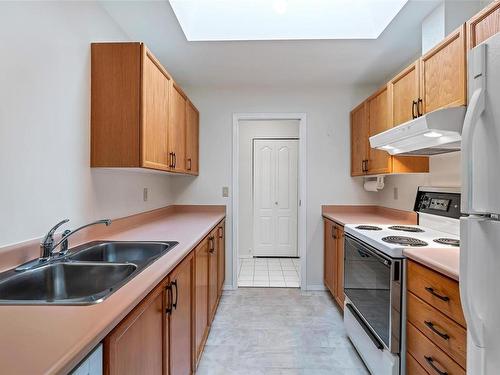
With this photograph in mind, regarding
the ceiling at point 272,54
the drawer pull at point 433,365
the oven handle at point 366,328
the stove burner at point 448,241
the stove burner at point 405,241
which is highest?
A: the ceiling at point 272,54

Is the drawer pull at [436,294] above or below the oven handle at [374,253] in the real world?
below

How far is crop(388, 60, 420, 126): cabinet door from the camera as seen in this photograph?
1994 millimetres

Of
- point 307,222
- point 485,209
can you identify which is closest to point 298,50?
point 307,222

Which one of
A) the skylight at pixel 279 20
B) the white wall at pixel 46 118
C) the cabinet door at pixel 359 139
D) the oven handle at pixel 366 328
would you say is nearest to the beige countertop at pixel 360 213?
the cabinet door at pixel 359 139

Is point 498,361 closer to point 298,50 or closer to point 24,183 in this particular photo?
point 24,183

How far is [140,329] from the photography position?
96cm

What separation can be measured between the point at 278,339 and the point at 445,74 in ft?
6.95

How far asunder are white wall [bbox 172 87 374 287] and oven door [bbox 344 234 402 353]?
1.07 metres

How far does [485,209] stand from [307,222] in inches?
101

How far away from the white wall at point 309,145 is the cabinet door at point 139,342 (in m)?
2.30

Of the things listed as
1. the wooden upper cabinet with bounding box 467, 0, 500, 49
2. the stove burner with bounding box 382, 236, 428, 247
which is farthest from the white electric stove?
the wooden upper cabinet with bounding box 467, 0, 500, 49

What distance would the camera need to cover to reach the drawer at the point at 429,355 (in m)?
1.18

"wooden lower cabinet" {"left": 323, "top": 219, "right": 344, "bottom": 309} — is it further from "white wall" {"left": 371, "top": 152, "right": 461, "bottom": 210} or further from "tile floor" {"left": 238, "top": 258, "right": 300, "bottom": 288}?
"white wall" {"left": 371, "top": 152, "right": 461, "bottom": 210}

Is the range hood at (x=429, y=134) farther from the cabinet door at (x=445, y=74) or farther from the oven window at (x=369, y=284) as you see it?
the oven window at (x=369, y=284)
